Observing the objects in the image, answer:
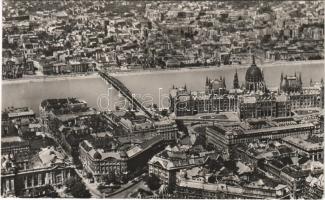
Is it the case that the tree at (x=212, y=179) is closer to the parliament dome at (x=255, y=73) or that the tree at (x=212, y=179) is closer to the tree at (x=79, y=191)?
the tree at (x=79, y=191)

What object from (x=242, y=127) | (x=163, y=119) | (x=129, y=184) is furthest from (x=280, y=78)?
(x=129, y=184)

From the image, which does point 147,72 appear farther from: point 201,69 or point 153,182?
point 153,182

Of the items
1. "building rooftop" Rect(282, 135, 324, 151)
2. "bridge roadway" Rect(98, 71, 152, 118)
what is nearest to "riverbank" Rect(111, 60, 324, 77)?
"bridge roadway" Rect(98, 71, 152, 118)

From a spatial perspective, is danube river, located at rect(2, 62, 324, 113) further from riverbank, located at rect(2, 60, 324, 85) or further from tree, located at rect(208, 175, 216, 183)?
tree, located at rect(208, 175, 216, 183)

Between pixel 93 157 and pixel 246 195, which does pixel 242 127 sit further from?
pixel 93 157

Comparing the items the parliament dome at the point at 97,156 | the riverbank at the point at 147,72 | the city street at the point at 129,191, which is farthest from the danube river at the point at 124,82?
the city street at the point at 129,191

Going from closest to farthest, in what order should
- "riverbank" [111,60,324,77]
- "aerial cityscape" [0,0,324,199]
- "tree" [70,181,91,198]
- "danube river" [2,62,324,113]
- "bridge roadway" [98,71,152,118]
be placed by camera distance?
"tree" [70,181,91,198] → "aerial cityscape" [0,0,324,199] → "danube river" [2,62,324,113] → "bridge roadway" [98,71,152,118] → "riverbank" [111,60,324,77]
